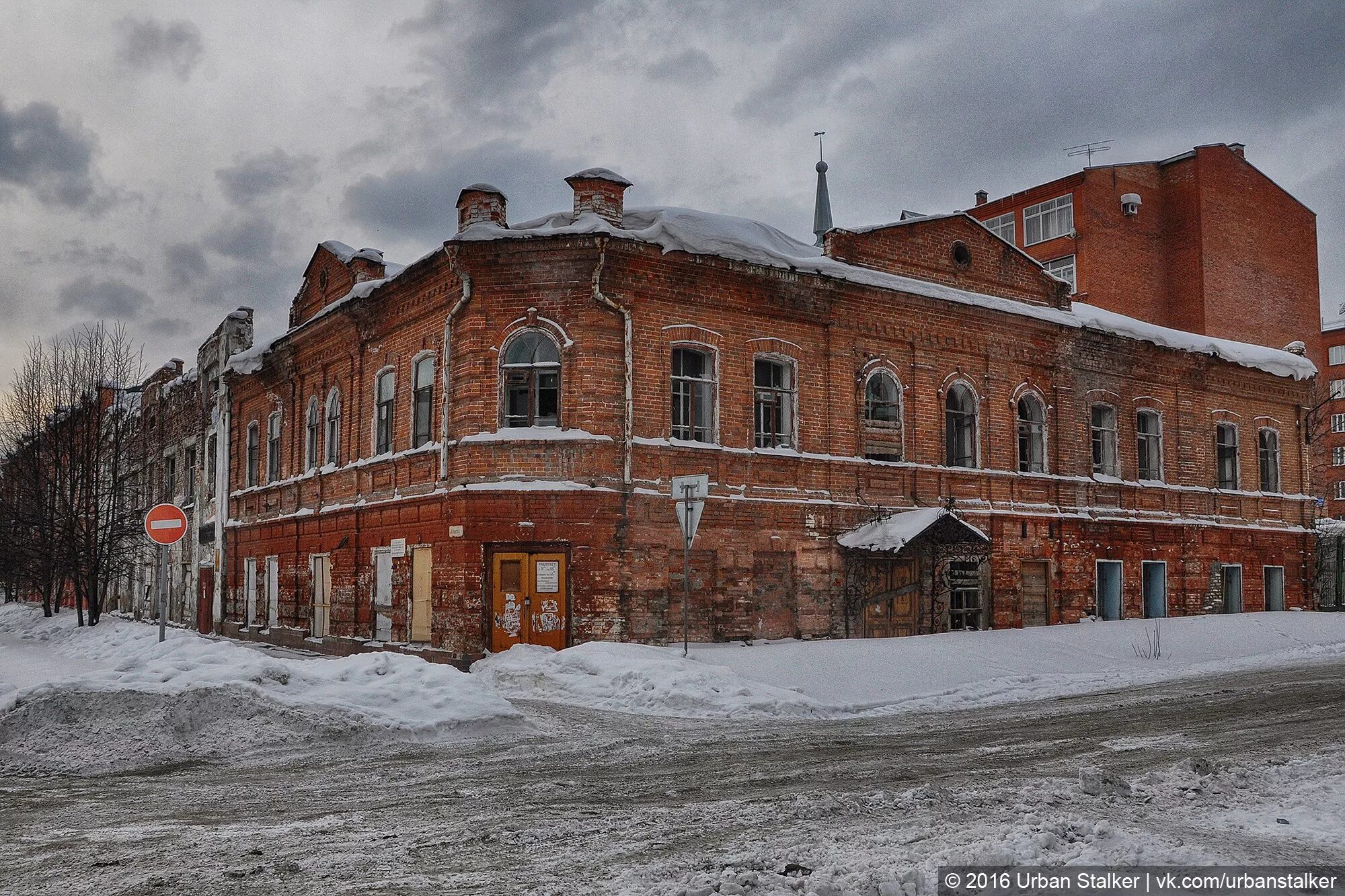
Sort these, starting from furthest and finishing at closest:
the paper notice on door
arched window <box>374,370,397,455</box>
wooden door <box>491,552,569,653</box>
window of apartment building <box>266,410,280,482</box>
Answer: window of apartment building <box>266,410,280,482</box>, arched window <box>374,370,397,455</box>, the paper notice on door, wooden door <box>491,552,569,653</box>

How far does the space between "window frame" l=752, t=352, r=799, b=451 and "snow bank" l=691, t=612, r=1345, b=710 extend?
137 inches

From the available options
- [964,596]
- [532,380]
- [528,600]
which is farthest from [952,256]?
[528,600]

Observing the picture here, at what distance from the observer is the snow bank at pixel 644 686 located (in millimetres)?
12305

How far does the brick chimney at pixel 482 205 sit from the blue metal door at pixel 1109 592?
1502cm

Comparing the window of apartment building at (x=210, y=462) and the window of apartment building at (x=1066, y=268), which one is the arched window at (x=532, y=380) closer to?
the window of apartment building at (x=210, y=462)

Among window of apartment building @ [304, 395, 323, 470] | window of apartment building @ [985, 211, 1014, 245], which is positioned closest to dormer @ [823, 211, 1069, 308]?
window of apartment building @ [304, 395, 323, 470]

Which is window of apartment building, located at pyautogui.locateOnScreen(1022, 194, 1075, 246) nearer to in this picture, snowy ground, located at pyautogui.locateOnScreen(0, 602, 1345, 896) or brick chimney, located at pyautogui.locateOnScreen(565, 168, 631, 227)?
brick chimney, located at pyautogui.locateOnScreen(565, 168, 631, 227)

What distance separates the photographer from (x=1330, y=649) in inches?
791

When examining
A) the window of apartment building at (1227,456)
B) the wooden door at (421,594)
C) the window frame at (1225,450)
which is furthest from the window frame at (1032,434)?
the wooden door at (421,594)

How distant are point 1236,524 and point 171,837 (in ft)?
85.3

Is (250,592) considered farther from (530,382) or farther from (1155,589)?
(1155,589)

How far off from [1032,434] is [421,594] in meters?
13.0

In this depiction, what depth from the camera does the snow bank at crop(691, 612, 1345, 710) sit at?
1386cm

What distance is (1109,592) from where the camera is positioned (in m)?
23.6
